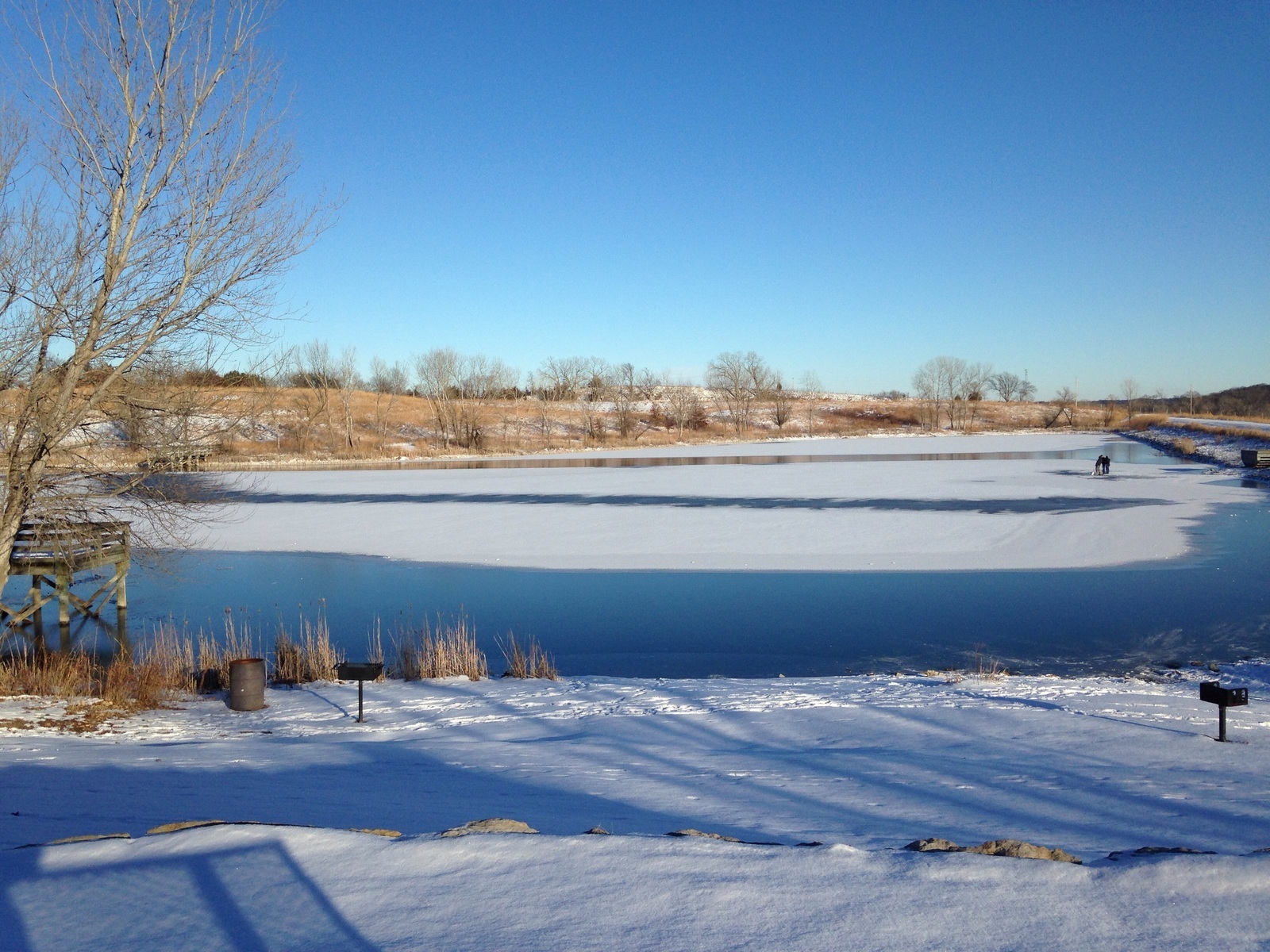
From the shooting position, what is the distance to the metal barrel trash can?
813 cm

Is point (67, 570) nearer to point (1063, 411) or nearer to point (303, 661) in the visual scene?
point (303, 661)

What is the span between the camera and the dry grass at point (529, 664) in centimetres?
945

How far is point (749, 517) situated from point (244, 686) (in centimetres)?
1577

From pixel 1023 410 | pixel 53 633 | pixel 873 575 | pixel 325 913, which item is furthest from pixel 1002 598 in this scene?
pixel 1023 410

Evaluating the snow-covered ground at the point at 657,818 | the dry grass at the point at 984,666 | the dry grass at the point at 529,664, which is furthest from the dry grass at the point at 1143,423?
the snow-covered ground at the point at 657,818

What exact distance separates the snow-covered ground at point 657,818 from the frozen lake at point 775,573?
2.61 m

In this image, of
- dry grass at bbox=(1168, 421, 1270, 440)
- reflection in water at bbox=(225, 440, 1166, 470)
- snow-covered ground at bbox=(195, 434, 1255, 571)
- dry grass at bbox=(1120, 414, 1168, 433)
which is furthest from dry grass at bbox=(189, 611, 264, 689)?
dry grass at bbox=(1120, 414, 1168, 433)

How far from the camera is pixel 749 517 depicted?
22594mm

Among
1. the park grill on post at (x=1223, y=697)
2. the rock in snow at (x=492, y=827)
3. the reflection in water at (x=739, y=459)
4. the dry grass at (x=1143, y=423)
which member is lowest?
the park grill on post at (x=1223, y=697)

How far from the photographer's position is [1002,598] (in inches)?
529

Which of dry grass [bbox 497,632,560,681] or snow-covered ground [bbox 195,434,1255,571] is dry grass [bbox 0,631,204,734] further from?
snow-covered ground [bbox 195,434,1255,571]

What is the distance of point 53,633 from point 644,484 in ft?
69.2

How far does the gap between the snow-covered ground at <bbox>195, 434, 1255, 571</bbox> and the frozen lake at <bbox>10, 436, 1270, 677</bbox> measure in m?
0.12

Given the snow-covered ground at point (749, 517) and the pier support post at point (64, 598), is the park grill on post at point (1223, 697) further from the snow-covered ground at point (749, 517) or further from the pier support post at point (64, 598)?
the pier support post at point (64, 598)
